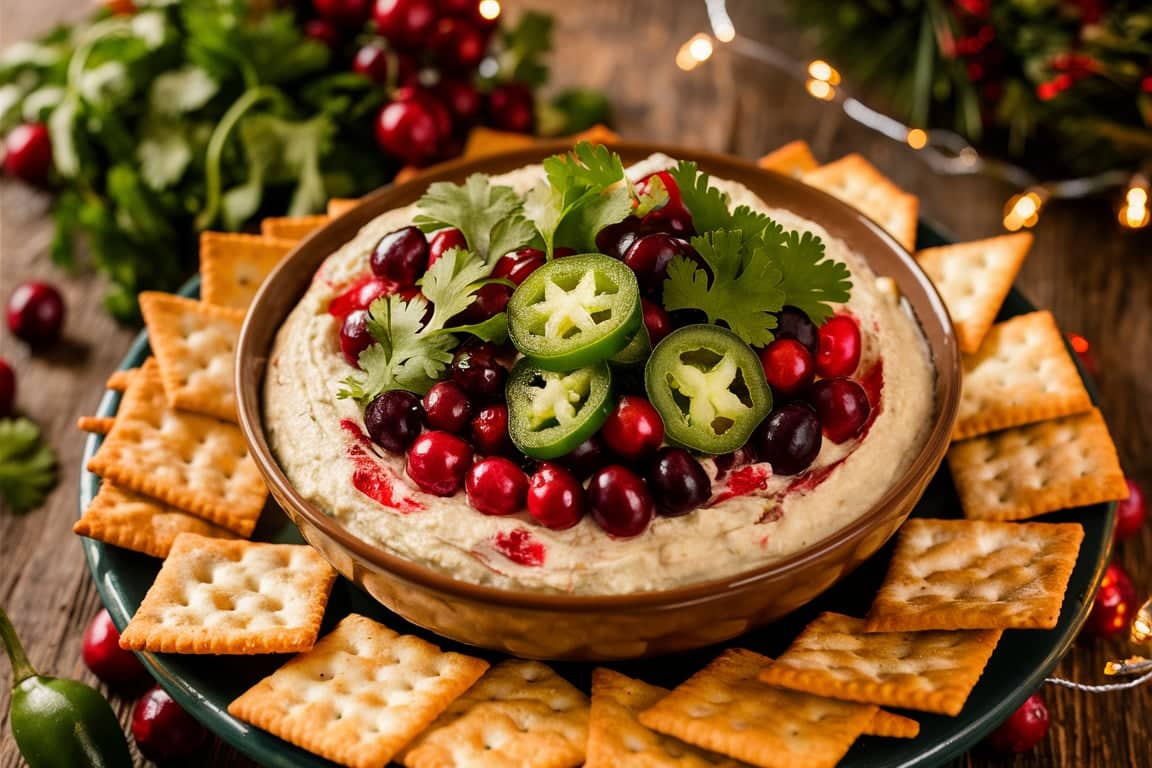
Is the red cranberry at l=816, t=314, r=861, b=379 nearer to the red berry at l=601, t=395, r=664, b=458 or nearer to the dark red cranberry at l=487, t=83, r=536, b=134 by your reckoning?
the red berry at l=601, t=395, r=664, b=458

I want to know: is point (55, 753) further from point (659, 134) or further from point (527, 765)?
point (659, 134)

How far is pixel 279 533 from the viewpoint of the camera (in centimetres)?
371

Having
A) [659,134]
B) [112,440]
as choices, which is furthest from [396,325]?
[659,134]

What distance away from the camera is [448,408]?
3.22 metres

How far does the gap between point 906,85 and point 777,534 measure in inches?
140

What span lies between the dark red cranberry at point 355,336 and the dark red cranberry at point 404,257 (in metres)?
0.19

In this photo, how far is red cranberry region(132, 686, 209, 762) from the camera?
3.50 meters

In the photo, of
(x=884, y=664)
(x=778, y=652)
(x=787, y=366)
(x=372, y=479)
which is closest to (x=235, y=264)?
(x=372, y=479)

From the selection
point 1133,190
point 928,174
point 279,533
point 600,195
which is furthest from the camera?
point 928,174

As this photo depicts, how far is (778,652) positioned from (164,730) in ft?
5.67

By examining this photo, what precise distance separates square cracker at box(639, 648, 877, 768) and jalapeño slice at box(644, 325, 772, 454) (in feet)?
1.95

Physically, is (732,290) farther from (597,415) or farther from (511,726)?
(511,726)

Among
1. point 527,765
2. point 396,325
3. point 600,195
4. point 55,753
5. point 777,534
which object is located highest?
point 600,195

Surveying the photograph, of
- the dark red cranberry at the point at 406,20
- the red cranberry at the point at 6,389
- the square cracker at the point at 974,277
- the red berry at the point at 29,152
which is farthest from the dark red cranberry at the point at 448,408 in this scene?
the red berry at the point at 29,152
